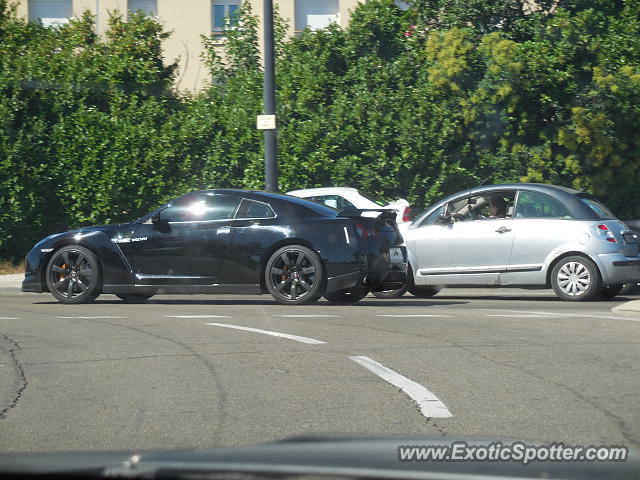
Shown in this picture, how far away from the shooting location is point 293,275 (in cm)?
1273

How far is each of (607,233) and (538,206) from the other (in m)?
0.95

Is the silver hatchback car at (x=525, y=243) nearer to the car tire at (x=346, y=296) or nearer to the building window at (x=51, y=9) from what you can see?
the car tire at (x=346, y=296)

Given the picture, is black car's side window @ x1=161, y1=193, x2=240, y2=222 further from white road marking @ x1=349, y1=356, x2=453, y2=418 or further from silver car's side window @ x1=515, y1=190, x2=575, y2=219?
white road marking @ x1=349, y1=356, x2=453, y2=418

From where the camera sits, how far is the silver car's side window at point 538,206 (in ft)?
44.5

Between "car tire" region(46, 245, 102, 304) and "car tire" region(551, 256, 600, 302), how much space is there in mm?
5615

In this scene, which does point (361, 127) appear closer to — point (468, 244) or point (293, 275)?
point (468, 244)

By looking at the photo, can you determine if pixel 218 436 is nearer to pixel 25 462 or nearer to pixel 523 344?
pixel 25 462

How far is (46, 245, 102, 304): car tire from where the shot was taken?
13.4 m

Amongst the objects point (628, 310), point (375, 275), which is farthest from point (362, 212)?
point (628, 310)

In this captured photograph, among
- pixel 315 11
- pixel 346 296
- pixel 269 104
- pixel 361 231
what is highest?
pixel 315 11

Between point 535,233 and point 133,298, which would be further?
point 133,298

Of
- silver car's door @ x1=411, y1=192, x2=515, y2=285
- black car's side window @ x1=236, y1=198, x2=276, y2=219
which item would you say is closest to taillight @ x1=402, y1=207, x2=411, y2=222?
silver car's door @ x1=411, y1=192, x2=515, y2=285

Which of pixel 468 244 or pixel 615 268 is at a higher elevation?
pixel 468 244

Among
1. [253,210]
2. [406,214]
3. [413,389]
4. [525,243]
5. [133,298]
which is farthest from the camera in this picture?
[406,214]
